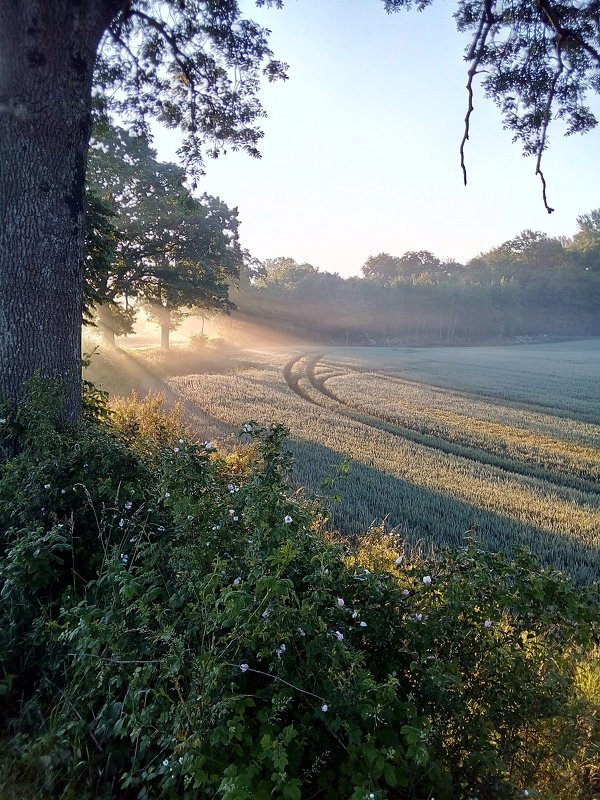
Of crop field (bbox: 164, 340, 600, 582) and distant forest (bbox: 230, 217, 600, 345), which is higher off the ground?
distant forest (bbox: 230, 217, 600, 345)

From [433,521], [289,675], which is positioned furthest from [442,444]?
[289,675]

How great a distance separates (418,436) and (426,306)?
201 ft

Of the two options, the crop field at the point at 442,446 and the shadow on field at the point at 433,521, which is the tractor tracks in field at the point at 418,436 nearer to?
the crop field at the point at 442,446

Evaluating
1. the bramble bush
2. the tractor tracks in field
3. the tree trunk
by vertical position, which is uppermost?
Result: the tree trunk

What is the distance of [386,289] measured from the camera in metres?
73.2

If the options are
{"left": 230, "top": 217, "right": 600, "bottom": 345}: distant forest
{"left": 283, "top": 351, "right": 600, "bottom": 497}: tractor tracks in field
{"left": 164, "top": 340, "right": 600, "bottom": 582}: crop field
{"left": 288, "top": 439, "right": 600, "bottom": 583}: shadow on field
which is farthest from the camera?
A: {"left": 230, "top": 217, "right": 600, "bottom": 345}: distant forest

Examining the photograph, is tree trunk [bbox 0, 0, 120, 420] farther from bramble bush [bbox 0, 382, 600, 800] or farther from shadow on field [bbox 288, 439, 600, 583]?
shadow on field [bbox 288, 439, 600, 583]

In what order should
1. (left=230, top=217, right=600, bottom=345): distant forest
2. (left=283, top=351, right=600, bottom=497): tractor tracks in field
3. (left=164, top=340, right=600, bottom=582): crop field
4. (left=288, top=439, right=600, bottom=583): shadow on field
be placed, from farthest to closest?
(left=230, top=217, right=600, bottom=345): distant forest
(left=283, top=351, right=600, bottom=497): tractor tracks in field
(left=164, top=340, right=600, bottom=582): crop field
(left=288, top=439, right=600, bottom=583): shadow on field

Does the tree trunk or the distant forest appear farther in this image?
the distant forest

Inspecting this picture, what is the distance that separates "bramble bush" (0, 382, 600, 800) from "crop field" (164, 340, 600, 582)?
1.28 metres

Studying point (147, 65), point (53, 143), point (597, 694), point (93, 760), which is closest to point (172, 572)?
point (93, 760)

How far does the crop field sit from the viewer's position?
24.1 feet

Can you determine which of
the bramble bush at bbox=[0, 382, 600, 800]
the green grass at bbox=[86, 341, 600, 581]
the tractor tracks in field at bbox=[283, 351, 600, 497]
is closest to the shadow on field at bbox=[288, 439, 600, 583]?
the green grass at bbox=[86, 341, 600, 581]

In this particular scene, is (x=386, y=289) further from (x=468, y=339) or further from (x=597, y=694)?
(x=597, y=694)
